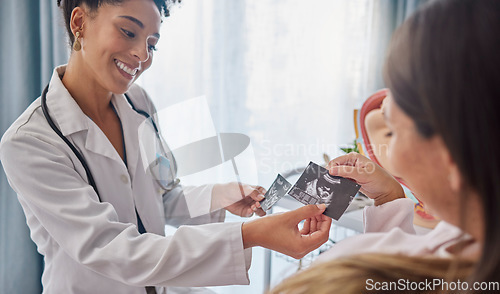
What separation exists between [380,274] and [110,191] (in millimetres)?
660

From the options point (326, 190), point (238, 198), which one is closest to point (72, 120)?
point (238, 198)

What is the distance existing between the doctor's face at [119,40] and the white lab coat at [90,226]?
0.34 ft

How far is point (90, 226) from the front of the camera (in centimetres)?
73

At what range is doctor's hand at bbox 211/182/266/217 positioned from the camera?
0.94m

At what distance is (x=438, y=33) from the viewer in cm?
39

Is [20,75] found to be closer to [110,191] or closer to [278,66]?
[110,191]

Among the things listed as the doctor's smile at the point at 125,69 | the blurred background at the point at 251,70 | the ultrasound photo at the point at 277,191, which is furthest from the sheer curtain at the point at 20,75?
the ultrasound photo at the point at 277,191

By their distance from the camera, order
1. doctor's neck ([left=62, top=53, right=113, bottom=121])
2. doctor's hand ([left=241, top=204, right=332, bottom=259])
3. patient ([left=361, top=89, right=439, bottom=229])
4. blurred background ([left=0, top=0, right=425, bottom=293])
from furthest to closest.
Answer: blurred background ([left=0, top=0, right=425, bottom=293]), patient ([left=361, top=89, right=439, bottom=229]), doctor's neck ([left=62, top=53, right=113, bottom=121]), doctor's hand ([left=241, top=204, right=332, bottom=259])

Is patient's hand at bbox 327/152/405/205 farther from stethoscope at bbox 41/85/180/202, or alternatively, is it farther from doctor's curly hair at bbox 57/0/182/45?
doctor's curly hair at bbox 57/0/182/45

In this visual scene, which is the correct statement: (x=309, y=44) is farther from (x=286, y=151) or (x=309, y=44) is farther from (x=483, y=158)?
(x=483, y=158)

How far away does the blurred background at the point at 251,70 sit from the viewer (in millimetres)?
1235

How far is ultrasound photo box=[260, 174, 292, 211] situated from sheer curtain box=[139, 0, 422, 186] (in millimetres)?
446

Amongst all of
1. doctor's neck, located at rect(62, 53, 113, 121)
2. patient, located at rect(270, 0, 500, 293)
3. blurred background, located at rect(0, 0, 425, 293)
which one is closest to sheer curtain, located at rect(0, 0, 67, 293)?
blurred background, located at rect(0, 0, 425, 293)

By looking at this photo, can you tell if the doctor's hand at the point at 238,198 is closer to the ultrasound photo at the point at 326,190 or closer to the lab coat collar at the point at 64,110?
the ultrasound photo at the point at 326,190
